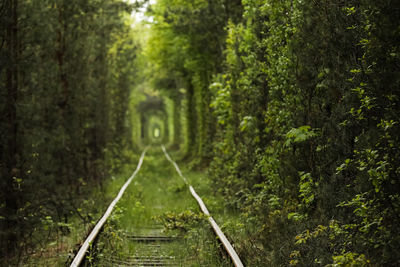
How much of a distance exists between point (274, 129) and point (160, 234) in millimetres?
2990

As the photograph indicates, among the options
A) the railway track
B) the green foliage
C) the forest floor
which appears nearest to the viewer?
the railway track

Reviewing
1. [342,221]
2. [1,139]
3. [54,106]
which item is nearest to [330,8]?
[342,221]

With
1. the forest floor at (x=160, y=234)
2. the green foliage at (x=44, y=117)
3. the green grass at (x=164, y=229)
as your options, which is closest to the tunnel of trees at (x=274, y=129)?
the green foliage at (x=44, y=117)

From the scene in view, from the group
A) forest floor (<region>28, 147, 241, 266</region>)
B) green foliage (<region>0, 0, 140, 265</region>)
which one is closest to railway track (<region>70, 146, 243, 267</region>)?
forest floor (<region>28, 147, 241, 266</region>)

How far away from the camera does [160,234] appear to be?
8.81 meters

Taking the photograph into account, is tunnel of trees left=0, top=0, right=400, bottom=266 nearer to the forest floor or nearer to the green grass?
the forest floor

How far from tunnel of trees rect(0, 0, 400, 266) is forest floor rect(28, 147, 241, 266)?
19.1 inches

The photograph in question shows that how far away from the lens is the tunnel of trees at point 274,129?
476 centimetres

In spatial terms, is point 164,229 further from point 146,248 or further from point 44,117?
point 44,117

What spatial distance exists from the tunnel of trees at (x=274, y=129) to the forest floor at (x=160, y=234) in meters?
0.48

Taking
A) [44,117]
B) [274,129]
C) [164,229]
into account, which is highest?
[44,117]

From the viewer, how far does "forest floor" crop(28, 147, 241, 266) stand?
666 cm

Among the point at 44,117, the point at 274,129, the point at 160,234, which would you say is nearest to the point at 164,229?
the point at 160,234

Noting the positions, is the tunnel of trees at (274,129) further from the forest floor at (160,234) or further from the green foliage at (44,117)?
the forest floor at (160,234)
